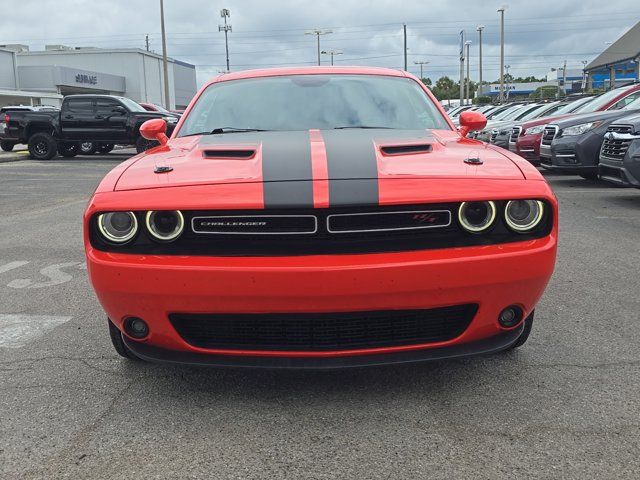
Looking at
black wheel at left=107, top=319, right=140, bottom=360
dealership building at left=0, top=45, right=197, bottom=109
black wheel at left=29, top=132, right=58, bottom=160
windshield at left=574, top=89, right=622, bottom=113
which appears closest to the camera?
black wheel at left=107, top=319, right=140, bottom=360

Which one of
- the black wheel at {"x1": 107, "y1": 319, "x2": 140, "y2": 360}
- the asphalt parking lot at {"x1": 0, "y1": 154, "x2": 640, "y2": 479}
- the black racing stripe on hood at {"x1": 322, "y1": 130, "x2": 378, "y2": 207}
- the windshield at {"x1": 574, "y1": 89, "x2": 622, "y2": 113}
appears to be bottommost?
the asphalt parking lot at {"x1": 0, "y1": 154, "x2": 640, "y2": 479}

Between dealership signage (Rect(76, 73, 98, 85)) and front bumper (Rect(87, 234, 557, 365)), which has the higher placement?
dealership signage (Rect(76, 73, 98, 85))

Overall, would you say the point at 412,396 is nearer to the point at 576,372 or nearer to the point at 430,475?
the point at 430,475

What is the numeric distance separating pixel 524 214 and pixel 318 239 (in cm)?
81

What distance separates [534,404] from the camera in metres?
2.52

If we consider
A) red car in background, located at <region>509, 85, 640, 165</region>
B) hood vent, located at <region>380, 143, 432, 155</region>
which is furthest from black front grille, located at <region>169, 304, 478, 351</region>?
red car in background, located at <region>509, 85, 640, 165</region>

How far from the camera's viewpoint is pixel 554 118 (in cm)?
1150

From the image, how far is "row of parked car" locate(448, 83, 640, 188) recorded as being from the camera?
774cm

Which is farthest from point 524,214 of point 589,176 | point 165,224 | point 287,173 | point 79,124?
point 79,124

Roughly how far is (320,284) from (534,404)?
3.43 feet

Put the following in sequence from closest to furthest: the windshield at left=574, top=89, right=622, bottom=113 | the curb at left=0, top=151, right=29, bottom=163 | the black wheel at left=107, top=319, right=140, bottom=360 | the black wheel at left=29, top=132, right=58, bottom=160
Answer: the black wheel at left=107, top=319, right=140, bottom=360
the windshield at left=574, top=89, right=622, bottom=113
the curb at left=0, top=151, right=29, bottom=163
the black wheel at left=29, top=132, right=58, bottom=160

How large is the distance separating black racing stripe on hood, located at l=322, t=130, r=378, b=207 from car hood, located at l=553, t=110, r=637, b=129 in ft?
27.0

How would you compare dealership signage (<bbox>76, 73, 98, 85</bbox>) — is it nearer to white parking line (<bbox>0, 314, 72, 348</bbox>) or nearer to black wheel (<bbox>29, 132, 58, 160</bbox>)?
black wheel (<bbox>29, 132, 58, 160</bbox>)

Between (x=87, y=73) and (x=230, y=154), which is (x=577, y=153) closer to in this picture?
(x=230, y=154)
